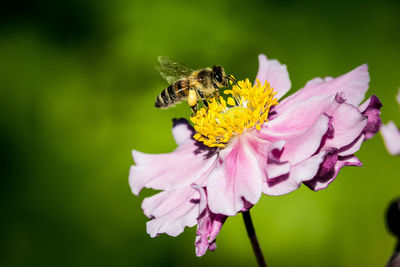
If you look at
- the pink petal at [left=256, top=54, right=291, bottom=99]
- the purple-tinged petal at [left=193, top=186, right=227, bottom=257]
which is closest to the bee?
the pink petal at [left=256, top=54, right=291, bottom=99]

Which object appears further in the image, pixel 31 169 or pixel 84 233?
pixel 31 169

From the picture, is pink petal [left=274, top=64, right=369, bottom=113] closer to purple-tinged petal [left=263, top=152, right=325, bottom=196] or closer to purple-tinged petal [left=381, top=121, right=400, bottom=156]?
purple-tinged petal [left=381, top=121, right=400, bottom=156]

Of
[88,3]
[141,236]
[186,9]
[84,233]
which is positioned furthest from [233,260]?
[88,3]

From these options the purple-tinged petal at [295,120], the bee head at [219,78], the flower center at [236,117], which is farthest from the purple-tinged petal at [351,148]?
the bee head at [219,78]

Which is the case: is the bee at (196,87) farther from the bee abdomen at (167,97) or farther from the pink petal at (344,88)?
the pink petal at (344,88)

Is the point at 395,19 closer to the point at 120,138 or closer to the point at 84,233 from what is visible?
the point at 120,138

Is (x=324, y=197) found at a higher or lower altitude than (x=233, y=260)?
higher

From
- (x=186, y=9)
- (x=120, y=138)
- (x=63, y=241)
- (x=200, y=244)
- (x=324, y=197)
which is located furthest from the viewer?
(x=186, y=9)
